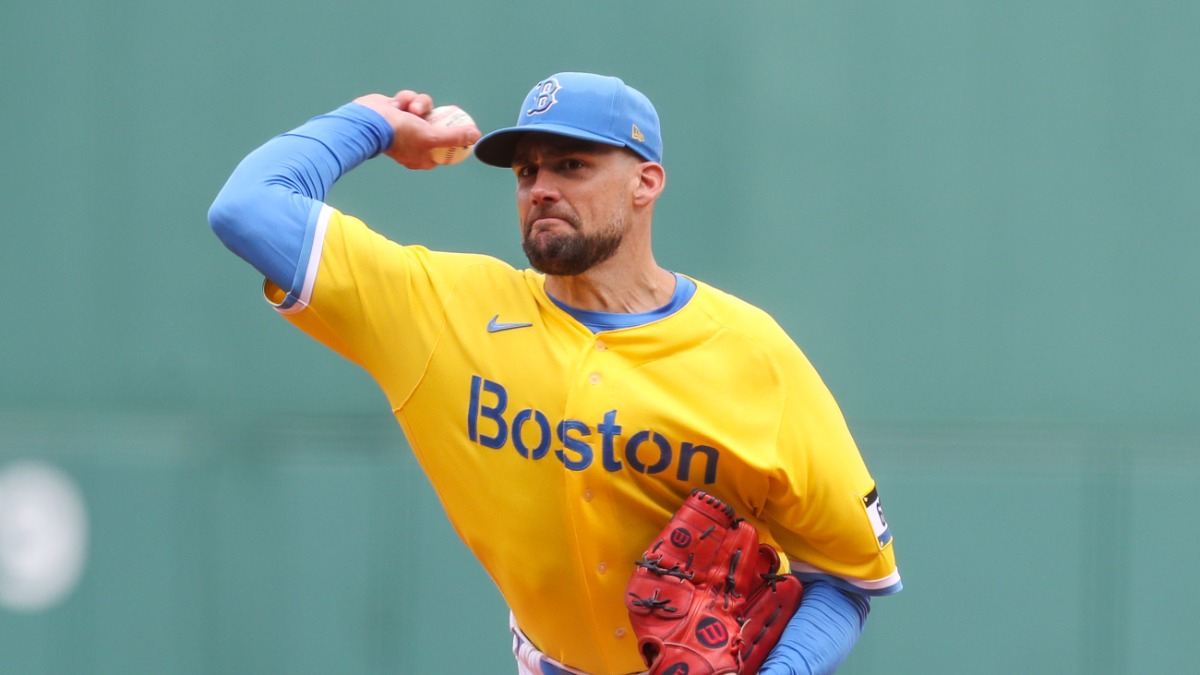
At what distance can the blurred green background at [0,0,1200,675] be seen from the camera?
457 centimetres

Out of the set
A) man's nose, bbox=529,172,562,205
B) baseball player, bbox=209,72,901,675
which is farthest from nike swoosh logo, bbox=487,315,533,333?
man's nose, bbox=529,172,562,205

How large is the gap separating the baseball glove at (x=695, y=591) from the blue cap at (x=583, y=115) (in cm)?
74

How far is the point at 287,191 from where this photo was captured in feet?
8.57

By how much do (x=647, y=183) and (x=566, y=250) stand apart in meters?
0.29

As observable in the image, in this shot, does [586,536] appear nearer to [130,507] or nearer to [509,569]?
[509,569]

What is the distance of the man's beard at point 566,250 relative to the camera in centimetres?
267

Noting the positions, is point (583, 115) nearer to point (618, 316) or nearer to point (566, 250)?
point (566, 250)

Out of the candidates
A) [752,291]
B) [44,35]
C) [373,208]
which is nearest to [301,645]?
[373,208]

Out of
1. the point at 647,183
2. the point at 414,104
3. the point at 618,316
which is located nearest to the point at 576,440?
the point at 618,316

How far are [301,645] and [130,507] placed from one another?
74cm

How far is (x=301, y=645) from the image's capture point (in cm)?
461

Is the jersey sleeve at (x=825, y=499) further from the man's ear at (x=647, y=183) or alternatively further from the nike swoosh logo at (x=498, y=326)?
the nike swoosh logo at (x=498, y=326)

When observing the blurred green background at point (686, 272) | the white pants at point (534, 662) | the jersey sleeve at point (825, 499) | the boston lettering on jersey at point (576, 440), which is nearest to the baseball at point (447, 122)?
the boston lettering on jersey at point (576, 440)

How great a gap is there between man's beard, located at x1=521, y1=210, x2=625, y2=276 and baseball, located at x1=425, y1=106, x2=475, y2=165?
301 millimetres
